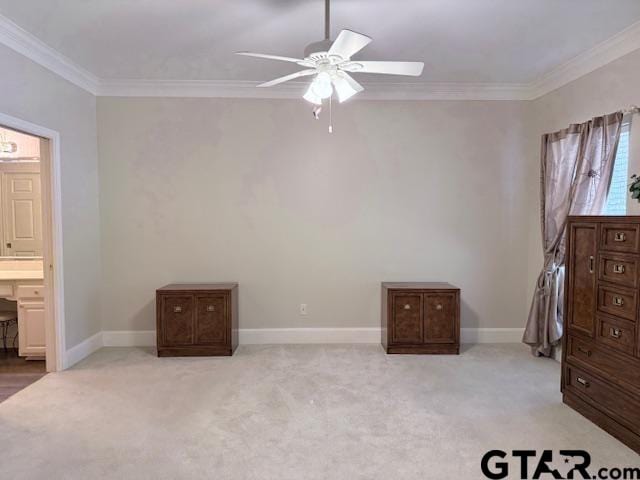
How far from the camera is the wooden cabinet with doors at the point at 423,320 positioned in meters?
4.04

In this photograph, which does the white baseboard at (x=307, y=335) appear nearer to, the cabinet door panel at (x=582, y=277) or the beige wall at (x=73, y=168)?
the beige wall at (x=73, y=168)

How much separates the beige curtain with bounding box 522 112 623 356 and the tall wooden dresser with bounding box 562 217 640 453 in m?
0.73

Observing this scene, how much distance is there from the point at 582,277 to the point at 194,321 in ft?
10.9

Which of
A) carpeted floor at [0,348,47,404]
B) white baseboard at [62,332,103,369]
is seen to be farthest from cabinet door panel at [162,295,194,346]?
carpeted floor at [0,348,47,404]

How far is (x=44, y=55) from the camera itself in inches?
131

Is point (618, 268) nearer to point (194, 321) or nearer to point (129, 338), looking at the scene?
point (194, 321)

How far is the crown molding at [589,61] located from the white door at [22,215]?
5.43 m

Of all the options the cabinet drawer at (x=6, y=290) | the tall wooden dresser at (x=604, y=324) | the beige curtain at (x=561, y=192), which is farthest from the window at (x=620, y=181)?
the cabinet drawer at (x=6, y=290)

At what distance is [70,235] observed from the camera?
3.79 meters

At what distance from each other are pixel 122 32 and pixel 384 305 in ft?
11.1

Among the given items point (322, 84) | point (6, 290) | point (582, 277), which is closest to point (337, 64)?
point (322, 84)

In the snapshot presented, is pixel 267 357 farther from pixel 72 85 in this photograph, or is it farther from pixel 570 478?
pixel 72 85

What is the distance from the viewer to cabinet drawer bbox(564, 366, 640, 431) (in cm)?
237

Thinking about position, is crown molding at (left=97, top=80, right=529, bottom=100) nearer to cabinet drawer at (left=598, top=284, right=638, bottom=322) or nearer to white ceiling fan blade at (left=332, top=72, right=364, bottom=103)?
white ceiling fan blade at (left=332, top=72, right=364, bottom=103)
